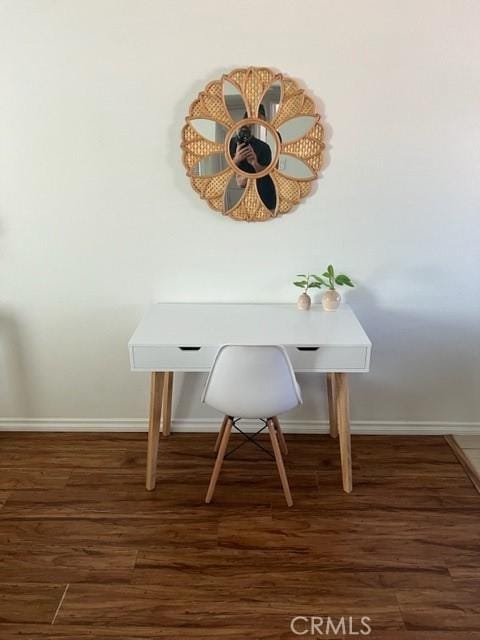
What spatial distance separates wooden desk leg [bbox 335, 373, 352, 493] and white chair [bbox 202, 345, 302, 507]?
0.68 ft

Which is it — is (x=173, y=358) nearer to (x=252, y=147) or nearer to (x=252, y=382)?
(x=252, y=382)

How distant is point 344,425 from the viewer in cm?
216

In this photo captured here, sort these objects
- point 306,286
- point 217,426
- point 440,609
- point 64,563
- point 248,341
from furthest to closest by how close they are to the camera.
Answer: point 217,426
point 306,286
point 248,341
point 64,563
point 440,609

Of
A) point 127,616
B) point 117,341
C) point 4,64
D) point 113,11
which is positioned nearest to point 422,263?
point 117,341

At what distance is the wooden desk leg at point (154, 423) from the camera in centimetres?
214

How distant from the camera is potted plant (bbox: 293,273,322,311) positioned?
235cm

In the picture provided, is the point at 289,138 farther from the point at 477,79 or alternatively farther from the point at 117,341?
the point at 117,341

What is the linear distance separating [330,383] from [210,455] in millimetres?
685

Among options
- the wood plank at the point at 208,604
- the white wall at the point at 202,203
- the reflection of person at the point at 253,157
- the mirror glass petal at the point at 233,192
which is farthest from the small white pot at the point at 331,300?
the wood plank at the point at 208,604

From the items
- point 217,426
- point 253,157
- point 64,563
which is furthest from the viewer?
point 217,426

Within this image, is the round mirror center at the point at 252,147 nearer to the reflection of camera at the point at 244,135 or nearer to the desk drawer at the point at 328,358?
the reflection of camera at the point at 244,135

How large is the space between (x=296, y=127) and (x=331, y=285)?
0.70m

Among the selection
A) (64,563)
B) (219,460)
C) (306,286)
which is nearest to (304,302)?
(306,286)

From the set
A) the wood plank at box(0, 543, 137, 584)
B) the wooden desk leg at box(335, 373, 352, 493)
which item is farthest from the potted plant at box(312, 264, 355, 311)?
the wood plank at box(0, 543, 137, 584)
